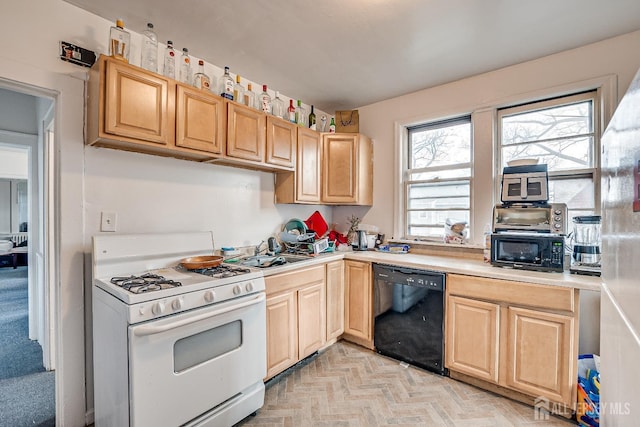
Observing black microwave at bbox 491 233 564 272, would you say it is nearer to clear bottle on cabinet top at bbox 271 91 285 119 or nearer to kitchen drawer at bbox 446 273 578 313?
kitchen drawer at bbox 446 273 578 313

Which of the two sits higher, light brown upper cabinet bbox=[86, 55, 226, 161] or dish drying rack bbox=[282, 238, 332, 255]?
light brown upper cabinet bbox=[86, 55, 226, 161]

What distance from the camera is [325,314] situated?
2623 millimetres

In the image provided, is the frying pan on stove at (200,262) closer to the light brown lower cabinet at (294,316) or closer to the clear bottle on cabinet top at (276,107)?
the light brown lower cabinet at (294,316)

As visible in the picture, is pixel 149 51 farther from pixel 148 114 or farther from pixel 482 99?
pixel 482 99

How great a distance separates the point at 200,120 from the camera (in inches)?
78.2

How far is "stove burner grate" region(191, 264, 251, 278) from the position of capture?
1.78 m

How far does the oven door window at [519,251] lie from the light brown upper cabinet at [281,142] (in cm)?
193

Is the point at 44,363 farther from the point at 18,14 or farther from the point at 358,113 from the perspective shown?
the point at 358,113

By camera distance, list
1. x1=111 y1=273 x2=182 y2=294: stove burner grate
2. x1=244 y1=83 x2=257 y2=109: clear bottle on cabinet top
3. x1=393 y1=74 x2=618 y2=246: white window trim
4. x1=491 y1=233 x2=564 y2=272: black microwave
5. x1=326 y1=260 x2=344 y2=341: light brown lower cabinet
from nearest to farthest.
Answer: x1=111 y1=273 x2=182 y2=294: stove burner grate → x1=491 y1=233 x2=564 y2=272: black microwave → x1=393 y1=74 x2=618 y2=246: white window trim → x1=244 y1=83 x2=257 y2=109: clear bottle on cabinet top → x1=326 y1=260 x2=344 y2=341: light brown lower cabinet

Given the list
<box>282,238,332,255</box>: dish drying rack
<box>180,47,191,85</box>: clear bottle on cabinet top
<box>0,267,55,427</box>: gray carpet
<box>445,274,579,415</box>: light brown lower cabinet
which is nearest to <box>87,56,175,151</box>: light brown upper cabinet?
<box>180,47,191,85</box>: clear bottle on cabinet top

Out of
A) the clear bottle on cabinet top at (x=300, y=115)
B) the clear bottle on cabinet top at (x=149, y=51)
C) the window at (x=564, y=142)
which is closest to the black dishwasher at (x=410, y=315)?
the window at (x=564, y=142)

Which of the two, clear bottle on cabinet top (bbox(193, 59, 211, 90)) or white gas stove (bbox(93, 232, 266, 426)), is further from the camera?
clear bottle on cabinet top (bbox(193, 59, 211, 90))

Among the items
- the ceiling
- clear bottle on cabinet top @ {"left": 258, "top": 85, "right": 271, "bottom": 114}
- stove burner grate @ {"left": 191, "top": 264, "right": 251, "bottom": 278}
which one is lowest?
stove burner grate @ {"left": 191, "top": 264, "right": 251, "bottom": 278}

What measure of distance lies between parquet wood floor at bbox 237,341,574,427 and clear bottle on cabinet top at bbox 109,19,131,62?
2395mm
